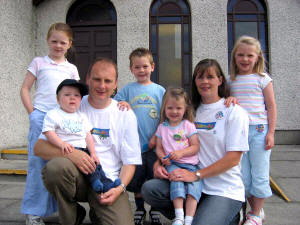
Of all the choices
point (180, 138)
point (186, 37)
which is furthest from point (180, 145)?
point (186, 37)

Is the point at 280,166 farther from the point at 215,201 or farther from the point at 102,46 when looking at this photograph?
the point at 102,46

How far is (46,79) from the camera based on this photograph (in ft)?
8.45

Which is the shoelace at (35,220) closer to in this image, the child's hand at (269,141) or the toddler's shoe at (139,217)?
the toddler's shoe at (139,217)

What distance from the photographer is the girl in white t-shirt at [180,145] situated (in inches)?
80.1

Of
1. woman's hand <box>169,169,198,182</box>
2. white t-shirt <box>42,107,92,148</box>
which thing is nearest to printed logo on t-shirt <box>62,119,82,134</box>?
white t-shirt <box>42,107,92,148</box>

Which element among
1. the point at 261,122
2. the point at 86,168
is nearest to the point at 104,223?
the point at 86,168

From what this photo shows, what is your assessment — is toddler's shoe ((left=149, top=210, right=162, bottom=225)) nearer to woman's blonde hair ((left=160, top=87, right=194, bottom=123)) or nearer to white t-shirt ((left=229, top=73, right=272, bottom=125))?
woman's blonde hair ((left=160, top=87, right=194, bottom=123))

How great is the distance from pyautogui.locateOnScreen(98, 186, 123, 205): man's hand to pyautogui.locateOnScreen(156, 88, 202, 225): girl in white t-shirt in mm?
436

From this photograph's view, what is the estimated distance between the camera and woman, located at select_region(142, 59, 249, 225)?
6.74 feet

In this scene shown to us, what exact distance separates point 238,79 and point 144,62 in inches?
36.0

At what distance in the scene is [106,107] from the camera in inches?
91.7

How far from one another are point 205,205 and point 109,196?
758mm

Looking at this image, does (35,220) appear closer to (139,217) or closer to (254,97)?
(139,217)

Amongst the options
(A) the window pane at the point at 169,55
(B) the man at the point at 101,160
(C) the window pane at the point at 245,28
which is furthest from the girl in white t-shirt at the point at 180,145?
(C) the window pane at the point at 245,28
